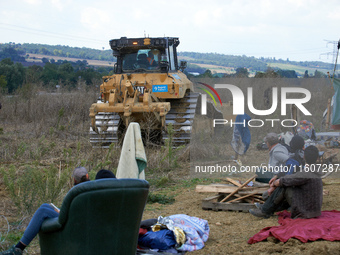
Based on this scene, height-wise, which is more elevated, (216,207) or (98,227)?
(98,227)

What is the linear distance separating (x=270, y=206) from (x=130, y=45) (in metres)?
8.18

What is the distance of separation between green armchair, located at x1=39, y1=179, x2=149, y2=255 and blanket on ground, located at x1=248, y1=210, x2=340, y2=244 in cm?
200

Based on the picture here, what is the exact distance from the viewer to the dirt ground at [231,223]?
5.48 metres

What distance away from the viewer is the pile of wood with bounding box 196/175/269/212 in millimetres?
7512

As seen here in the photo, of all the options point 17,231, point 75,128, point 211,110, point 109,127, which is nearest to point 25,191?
point 17,231

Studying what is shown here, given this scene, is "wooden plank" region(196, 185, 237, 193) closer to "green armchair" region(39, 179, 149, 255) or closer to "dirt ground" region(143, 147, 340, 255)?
"dirt ground" region(143, 147, 340, 255)

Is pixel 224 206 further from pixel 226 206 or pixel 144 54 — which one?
pixel 144 54

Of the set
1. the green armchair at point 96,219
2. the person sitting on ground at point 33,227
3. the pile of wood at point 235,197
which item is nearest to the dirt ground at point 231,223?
the pile of wood at point 235,197

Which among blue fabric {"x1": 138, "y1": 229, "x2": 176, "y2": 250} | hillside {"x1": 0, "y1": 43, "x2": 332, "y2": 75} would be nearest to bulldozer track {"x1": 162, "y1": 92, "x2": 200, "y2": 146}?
hillside {"x1": 0, "y1": 43, "x2": 332, "y2": 75}

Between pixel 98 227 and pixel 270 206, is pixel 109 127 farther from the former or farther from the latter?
pixel 98 227

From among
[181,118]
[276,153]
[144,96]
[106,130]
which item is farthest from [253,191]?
[106,130]

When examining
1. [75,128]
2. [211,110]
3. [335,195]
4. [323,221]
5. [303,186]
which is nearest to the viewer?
[323,221]

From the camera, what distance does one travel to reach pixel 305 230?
231 inches

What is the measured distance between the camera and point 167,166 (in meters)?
11.2
